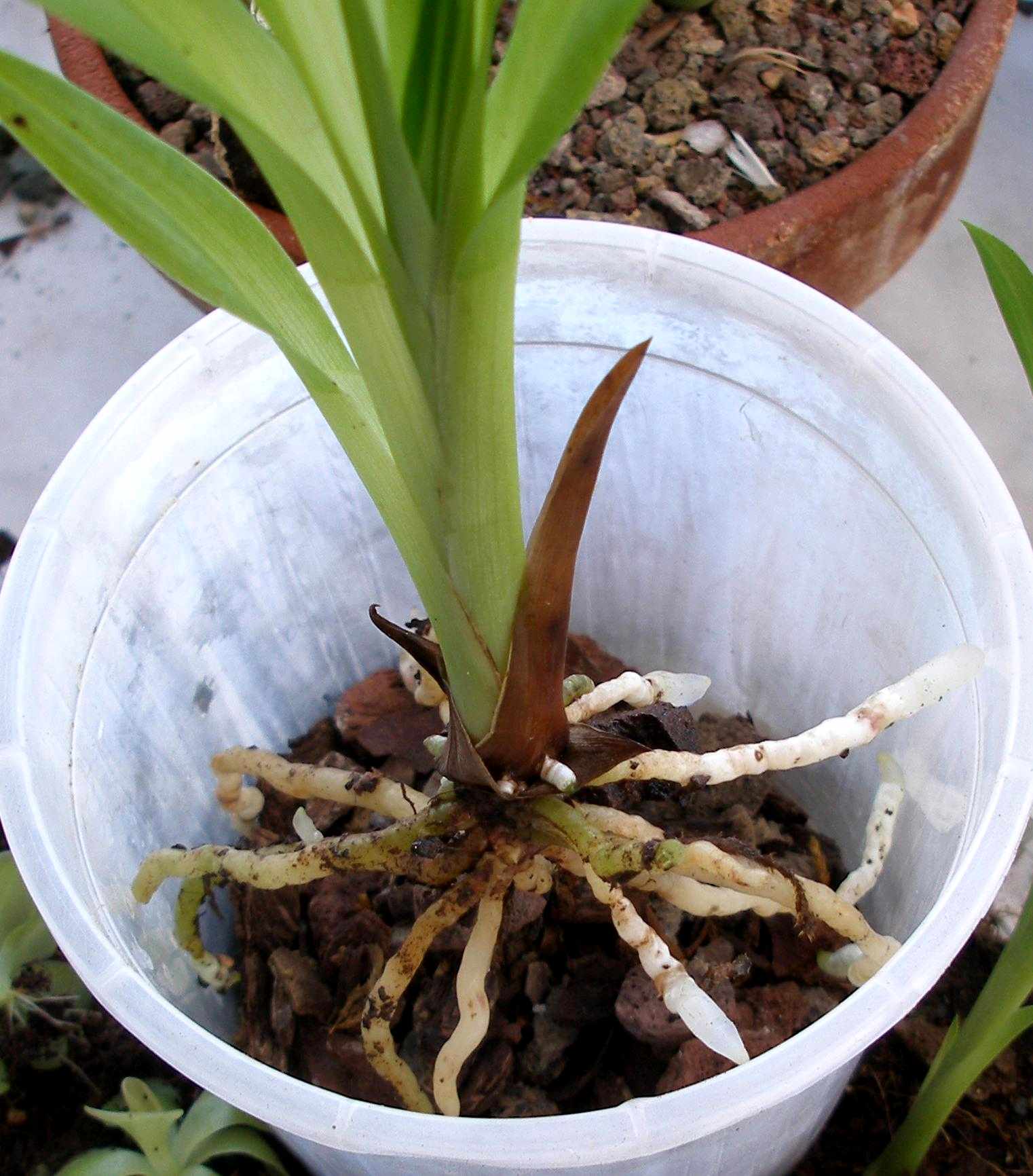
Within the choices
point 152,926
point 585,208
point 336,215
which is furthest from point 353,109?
point 585,208

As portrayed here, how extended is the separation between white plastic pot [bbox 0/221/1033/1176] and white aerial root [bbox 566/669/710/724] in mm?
101

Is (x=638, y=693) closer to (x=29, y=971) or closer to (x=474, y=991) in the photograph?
(x=474, y=991)

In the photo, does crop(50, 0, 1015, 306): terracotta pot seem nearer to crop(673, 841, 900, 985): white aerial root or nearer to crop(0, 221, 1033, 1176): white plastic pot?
crop(0, 221, 1033, 1176): white plastic pot

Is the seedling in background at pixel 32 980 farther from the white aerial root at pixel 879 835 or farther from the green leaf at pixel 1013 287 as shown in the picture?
the green leaf at pixel 1013 287

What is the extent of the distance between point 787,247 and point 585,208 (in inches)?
7.0

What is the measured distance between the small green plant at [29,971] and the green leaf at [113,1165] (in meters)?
0.11

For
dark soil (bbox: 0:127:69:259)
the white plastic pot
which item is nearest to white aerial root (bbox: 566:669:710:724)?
the white plastic pot

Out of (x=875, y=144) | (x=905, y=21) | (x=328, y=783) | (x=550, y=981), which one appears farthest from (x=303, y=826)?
(x=905, y=21)

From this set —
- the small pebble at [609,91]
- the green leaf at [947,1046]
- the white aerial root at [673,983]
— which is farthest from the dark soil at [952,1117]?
the small pebble at [609,91]

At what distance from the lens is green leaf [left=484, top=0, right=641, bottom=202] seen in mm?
274

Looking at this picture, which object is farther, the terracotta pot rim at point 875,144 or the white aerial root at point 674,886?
the terracotta pot rim at point 875,144

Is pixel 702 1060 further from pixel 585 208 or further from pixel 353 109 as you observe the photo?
pixel 585 208

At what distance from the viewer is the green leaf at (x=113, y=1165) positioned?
0.59 metres

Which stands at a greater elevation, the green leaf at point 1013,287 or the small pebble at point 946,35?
the green leaf at point 1013,287
